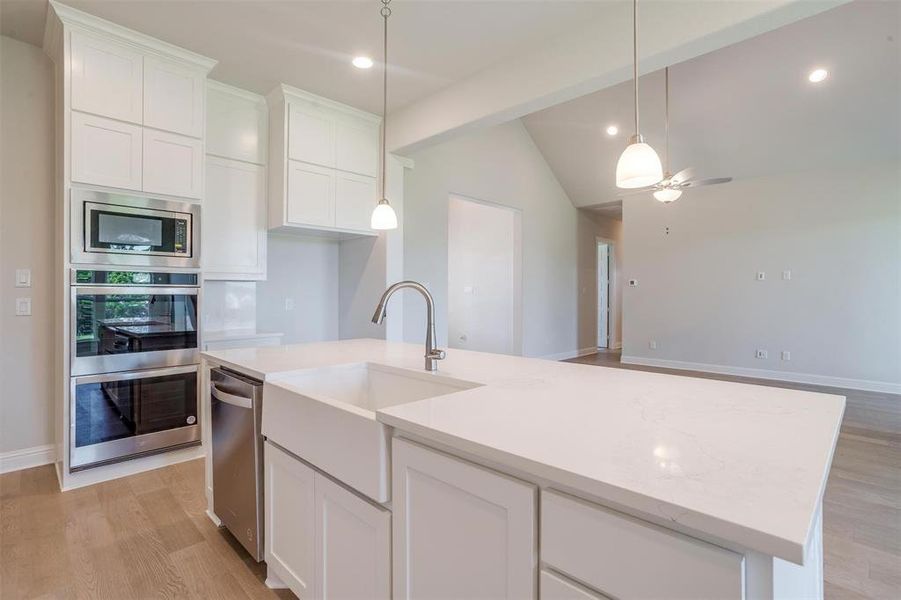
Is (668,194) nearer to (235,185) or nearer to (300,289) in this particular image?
(300,289)

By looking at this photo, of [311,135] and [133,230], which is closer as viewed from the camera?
[133,230]

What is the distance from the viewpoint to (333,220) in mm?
3732

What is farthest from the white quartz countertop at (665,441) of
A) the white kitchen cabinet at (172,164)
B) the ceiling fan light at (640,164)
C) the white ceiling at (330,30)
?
the white kitchen cabinet at (172,164)

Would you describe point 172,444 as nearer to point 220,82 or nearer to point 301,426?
point 301,426

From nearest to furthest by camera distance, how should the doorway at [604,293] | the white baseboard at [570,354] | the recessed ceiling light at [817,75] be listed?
the recessed ceiling light at [817,75] → the white baseboard at [570,354] → the doorway at [604,293]

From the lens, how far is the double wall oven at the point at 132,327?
260cm

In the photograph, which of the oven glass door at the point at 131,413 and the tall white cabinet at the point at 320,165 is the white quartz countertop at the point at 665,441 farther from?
the tall white cabinet at the point at 320,165

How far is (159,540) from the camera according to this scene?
2.07 m

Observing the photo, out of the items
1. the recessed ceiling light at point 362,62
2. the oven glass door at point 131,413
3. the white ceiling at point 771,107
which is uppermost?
the white ceiling at point 771,107

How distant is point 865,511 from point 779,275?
13.4ft

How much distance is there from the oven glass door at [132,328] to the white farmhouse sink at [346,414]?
1.69 metres

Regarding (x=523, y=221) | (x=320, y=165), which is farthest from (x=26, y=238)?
(x=523, y=221)

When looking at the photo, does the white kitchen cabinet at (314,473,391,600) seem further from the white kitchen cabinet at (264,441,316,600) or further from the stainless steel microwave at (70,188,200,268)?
the stainless steel microwave at (70,188,200,268)

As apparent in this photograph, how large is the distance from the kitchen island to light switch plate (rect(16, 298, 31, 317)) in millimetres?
2356
